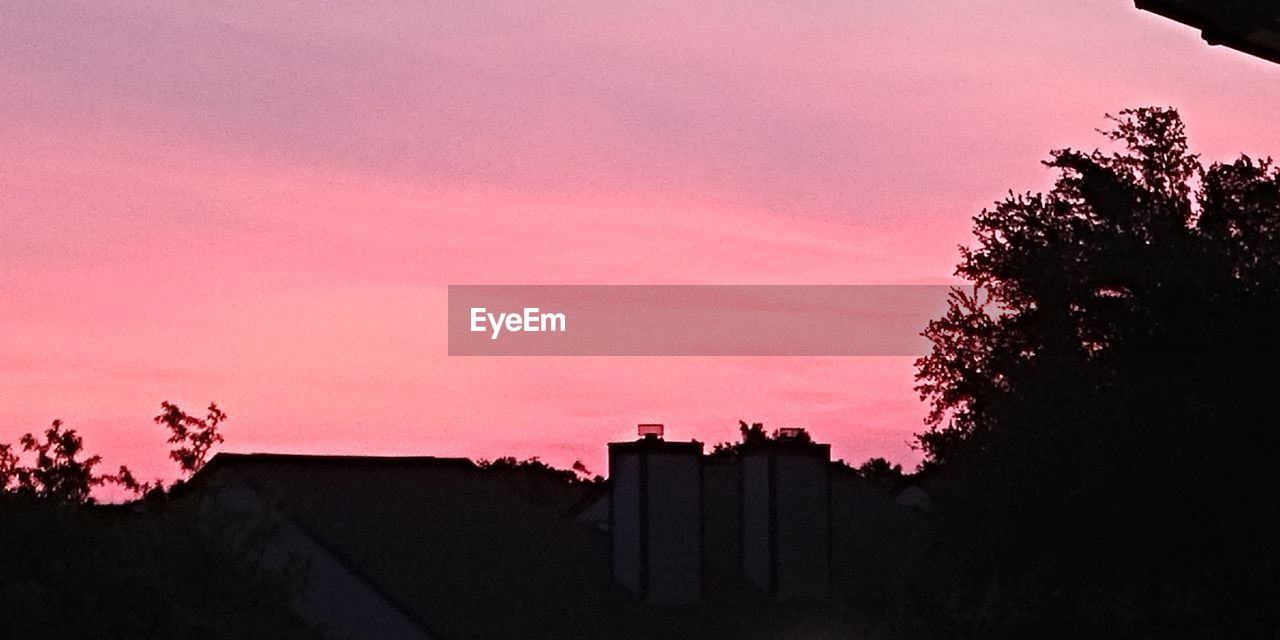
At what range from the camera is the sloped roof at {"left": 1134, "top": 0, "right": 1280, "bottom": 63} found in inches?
562

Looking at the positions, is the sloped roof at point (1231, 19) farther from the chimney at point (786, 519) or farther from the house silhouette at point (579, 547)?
the chimney at point (786, 519)

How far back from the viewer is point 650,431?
1935 inches

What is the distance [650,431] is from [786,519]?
4971 millimetres

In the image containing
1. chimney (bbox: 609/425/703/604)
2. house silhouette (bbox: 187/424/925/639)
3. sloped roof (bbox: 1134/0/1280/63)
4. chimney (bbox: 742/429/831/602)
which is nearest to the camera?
sloped roof (bbox: 1134/0/1280/63)

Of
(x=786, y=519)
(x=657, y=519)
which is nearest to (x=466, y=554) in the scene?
(x=657, y=519)

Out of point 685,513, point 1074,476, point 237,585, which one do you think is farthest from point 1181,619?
point 237,585

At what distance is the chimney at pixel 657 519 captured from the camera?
156 feet

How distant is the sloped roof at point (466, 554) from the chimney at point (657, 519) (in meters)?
0.54

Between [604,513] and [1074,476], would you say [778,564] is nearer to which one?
[604,513]

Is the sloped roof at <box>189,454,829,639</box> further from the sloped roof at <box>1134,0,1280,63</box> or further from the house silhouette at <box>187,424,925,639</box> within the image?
the sloped roof at <box>1134,0,1280,63</box>

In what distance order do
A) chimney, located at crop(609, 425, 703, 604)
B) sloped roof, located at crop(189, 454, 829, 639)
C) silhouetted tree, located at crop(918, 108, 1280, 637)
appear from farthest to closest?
chimney, located at crop(609, 425, 703, 604) < sloped roof, located at crop(189, 454, 829, 639) < silhouetted tree, located at crop(918, 108, 1280, 637)

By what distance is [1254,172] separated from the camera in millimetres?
48750

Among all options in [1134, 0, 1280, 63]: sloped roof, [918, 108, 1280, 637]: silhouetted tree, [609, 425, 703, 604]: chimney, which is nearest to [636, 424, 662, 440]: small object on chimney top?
[609, 425, 703, 604]: chimney

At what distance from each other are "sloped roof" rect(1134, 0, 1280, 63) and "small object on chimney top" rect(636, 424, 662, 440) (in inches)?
1365
